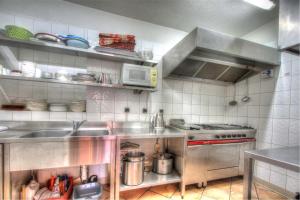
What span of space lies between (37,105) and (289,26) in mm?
2378

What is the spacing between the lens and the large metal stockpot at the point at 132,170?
1.50 metres

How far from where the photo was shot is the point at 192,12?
1.88 meters

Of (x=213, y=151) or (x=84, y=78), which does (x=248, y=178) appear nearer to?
(x=213, y=151)

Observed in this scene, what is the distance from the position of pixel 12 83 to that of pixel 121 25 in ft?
4.85

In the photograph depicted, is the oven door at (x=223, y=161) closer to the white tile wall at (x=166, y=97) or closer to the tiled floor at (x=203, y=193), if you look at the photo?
the tiled floor at (x=203, y=193)

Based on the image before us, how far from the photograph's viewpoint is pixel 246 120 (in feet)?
7.29

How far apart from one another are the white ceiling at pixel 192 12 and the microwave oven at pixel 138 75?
0.81 meters

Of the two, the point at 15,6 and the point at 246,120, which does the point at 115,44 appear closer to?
the point at 15,6

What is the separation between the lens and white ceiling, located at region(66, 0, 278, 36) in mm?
1731

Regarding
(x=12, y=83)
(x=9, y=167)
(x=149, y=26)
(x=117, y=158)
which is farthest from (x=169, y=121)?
(x=12, y=83)

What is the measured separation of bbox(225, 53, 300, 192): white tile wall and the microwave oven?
159cm

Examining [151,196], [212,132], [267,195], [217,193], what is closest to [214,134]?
[212,132]

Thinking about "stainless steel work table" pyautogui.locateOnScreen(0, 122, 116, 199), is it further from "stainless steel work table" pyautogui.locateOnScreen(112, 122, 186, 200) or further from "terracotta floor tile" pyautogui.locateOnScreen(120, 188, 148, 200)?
"terracotta floor tile" pyautogui.locateOnScreen(120, 188, 148, 200)

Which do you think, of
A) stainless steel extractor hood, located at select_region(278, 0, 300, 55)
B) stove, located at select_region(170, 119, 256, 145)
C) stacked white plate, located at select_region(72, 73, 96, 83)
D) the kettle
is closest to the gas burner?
stove, located at select_region(170, 119, 256, 145)
